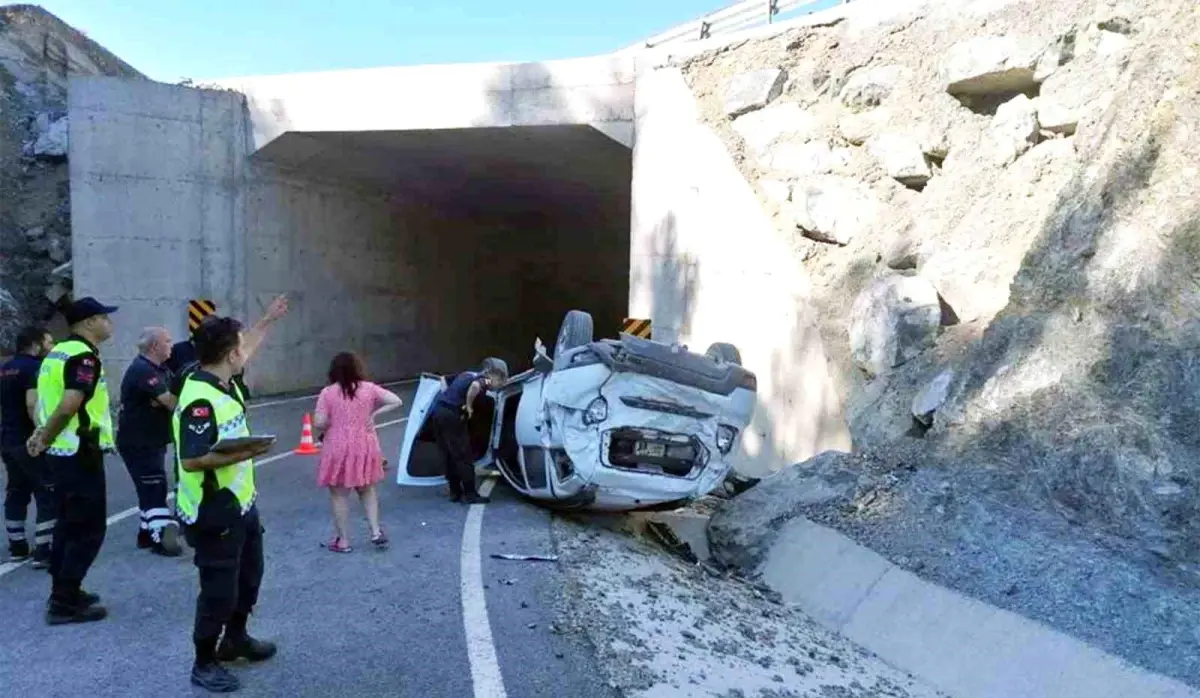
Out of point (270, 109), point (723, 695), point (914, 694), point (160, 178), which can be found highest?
point (270, 109)

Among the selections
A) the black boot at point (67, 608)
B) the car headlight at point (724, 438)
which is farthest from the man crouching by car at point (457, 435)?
the black boot at point (67, 608)

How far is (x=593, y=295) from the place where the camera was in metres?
29.3

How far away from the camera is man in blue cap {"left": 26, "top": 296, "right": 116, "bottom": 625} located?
536 centimetres

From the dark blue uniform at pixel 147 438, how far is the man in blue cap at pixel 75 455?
119 cm

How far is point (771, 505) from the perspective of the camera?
8438 mm

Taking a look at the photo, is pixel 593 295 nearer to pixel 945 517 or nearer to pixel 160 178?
pixel 160 178

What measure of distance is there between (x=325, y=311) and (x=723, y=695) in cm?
1593

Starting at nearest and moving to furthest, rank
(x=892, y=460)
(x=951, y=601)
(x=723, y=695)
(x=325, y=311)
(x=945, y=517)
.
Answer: (x=723, y=695)
(x=951, y=601)
(x=945, y=517)
(x=892, y=460)
(x=325, y=311)

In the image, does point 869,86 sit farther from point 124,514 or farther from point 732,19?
point 124,514

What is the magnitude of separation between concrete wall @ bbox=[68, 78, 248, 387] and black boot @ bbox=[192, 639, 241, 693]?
13278mm

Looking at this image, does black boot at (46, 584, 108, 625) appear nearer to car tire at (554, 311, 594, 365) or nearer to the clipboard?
the clipboard

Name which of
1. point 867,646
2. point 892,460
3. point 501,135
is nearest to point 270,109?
point 501,135

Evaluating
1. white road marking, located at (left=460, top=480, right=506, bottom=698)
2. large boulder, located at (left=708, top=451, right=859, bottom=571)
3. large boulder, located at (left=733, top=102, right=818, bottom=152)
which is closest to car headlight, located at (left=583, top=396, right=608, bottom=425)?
white road marking, located at (left=460, top=480, right=506, bottom=698)

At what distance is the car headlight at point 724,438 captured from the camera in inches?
311
